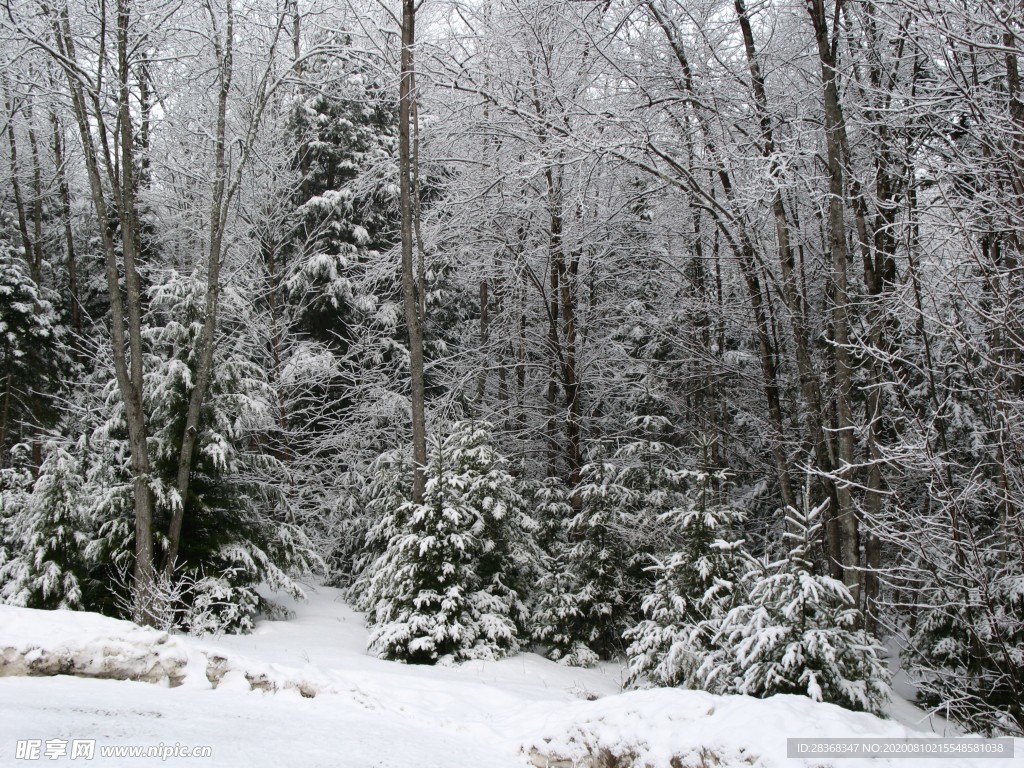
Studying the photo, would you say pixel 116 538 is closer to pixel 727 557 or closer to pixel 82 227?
pixel 727 557

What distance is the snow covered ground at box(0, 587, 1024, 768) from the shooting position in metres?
3.55

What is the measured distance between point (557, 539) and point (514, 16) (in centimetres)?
839

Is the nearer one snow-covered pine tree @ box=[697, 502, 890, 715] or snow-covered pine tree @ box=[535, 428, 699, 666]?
snow-covered pine tree @ box=[697, 502, 890, 715]

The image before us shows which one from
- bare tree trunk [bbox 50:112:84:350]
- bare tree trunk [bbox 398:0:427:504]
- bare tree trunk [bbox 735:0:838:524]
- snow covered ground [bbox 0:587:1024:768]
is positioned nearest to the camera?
snow covered ground [bbox 0:587:1024:768]

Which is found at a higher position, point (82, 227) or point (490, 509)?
point (82, 227)

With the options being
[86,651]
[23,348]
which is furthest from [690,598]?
[23,348]

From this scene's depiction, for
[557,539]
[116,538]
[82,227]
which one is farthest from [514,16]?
[82,227]

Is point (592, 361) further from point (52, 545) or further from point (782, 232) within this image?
point (52, 545)

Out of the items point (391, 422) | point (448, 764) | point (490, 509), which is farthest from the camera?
point (391, 422)

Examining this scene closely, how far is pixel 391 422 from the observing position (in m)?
13.5

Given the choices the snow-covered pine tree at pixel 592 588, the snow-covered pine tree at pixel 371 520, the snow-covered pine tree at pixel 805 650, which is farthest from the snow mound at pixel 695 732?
the snow-covered pine tree at pixel 371 520

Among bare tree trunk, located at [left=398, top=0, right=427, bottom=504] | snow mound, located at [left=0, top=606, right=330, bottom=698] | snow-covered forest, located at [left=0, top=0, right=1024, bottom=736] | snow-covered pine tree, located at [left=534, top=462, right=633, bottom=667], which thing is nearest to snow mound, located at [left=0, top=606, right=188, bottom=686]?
snow mound, located at [left=0, top=606, right=330, bottom=698]

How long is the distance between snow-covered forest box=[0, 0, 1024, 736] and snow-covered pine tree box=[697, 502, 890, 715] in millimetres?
29

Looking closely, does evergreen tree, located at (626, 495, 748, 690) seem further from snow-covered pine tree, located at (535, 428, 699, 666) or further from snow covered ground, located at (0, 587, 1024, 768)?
snow covered ground, located at (0, 587, 1024, 768)
